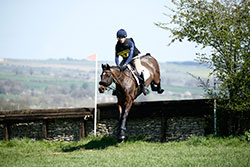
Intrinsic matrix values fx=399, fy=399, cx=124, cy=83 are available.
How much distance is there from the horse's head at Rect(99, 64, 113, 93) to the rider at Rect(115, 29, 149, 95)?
0.73 meters

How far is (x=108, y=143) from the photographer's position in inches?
559

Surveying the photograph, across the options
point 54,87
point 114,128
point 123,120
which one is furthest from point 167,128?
point 54,87

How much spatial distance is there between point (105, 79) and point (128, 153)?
2.27 m

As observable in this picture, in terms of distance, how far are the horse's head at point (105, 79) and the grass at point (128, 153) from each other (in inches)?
76.2

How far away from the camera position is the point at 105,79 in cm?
1188

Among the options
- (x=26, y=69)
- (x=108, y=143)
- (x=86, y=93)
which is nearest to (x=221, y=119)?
(x=108, y=143)

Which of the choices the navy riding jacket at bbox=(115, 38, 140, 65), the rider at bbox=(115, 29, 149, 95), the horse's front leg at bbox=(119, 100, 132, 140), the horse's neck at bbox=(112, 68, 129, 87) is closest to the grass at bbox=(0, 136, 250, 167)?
the horse's front leg at bbox=(119, 100, 132, 140)

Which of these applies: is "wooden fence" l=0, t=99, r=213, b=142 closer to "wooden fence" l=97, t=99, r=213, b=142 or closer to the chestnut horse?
"wooden fence" l=97, t=99, r=213, b=142

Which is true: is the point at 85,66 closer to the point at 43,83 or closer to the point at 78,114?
the point at 43,83

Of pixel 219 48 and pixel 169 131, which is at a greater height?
pixel 219 48

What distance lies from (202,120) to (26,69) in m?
83.9

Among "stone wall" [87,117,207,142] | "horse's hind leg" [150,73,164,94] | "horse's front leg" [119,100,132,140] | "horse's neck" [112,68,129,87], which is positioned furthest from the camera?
"horse's hind leg" [150,73,164,94]

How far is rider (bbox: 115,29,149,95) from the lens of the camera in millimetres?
12875

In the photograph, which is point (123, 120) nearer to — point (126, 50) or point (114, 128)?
point (126, 50)
